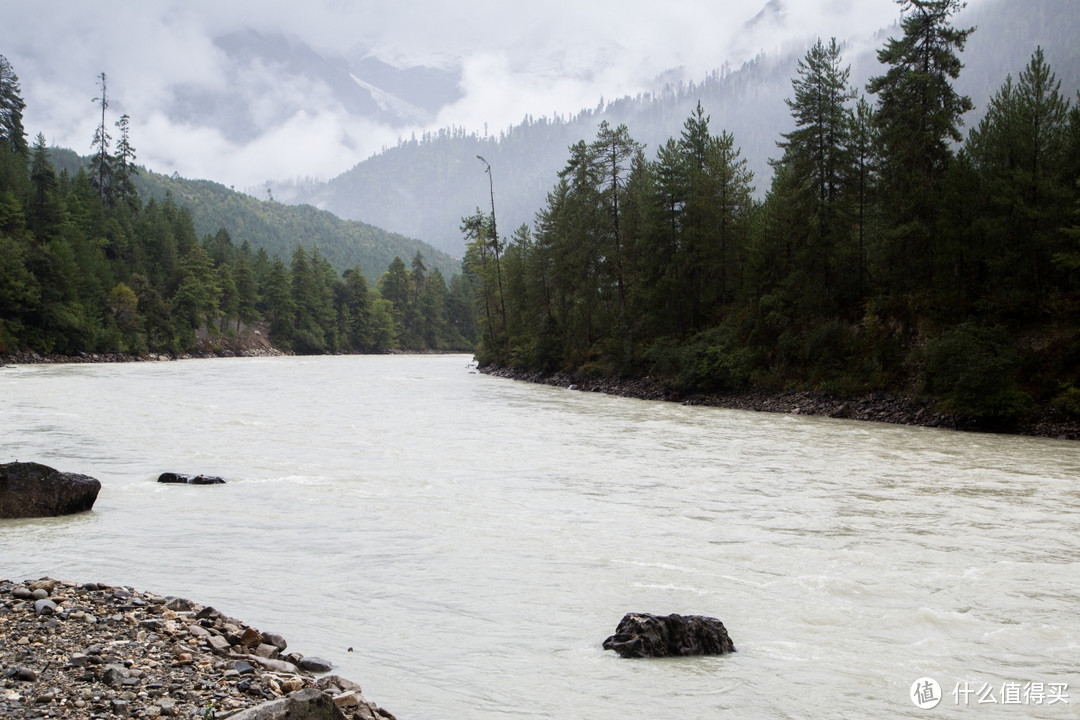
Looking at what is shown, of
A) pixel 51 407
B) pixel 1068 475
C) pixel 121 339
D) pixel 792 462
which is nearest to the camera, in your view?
pixel 1068 475

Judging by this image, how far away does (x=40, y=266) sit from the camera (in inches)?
2805

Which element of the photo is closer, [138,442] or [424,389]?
[138,442]

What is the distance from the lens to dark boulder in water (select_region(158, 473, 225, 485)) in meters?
15.0

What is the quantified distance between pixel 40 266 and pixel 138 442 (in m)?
63.6

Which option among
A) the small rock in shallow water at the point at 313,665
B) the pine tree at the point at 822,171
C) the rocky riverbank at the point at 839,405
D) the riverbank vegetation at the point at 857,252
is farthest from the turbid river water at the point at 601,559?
the pine tree at the point at 822,171

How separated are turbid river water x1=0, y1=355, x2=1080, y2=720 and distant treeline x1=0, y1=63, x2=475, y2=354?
57.4m

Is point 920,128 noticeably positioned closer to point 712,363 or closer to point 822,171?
point 822,171

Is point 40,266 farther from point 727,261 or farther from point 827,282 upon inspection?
point 827,282

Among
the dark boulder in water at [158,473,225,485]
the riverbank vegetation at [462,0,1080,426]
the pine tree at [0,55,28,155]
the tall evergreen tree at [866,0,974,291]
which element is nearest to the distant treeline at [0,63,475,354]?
the pine tree at [0,55,28,155]

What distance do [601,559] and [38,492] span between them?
8.95m

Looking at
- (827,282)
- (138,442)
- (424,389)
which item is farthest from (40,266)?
(827,282)

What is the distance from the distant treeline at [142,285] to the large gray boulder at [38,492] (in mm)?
62732
